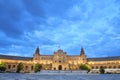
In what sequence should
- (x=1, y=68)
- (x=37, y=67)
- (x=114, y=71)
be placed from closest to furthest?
(x=1, y=68) → (x=114, y=71) → (x=37, y=67)

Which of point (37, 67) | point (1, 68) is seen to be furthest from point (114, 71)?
point (1, 68)

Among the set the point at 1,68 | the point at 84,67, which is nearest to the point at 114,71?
the point at 84,67

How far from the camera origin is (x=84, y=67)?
574ft

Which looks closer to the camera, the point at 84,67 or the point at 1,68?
the point at 1,68

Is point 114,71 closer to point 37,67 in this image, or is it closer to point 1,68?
point 37,67

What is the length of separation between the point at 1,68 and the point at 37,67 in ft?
130

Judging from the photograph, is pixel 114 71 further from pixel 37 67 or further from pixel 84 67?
pixel 37 67

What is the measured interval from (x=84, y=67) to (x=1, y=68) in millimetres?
62842

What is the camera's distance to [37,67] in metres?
182

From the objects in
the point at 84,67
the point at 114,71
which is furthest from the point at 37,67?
the point at 114,71

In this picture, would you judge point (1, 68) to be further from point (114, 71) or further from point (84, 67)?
point (114, 71)

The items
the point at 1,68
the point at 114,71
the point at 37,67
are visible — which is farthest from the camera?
the point at 37,67

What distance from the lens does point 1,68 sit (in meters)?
148

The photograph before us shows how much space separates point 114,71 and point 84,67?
22.7 meters
